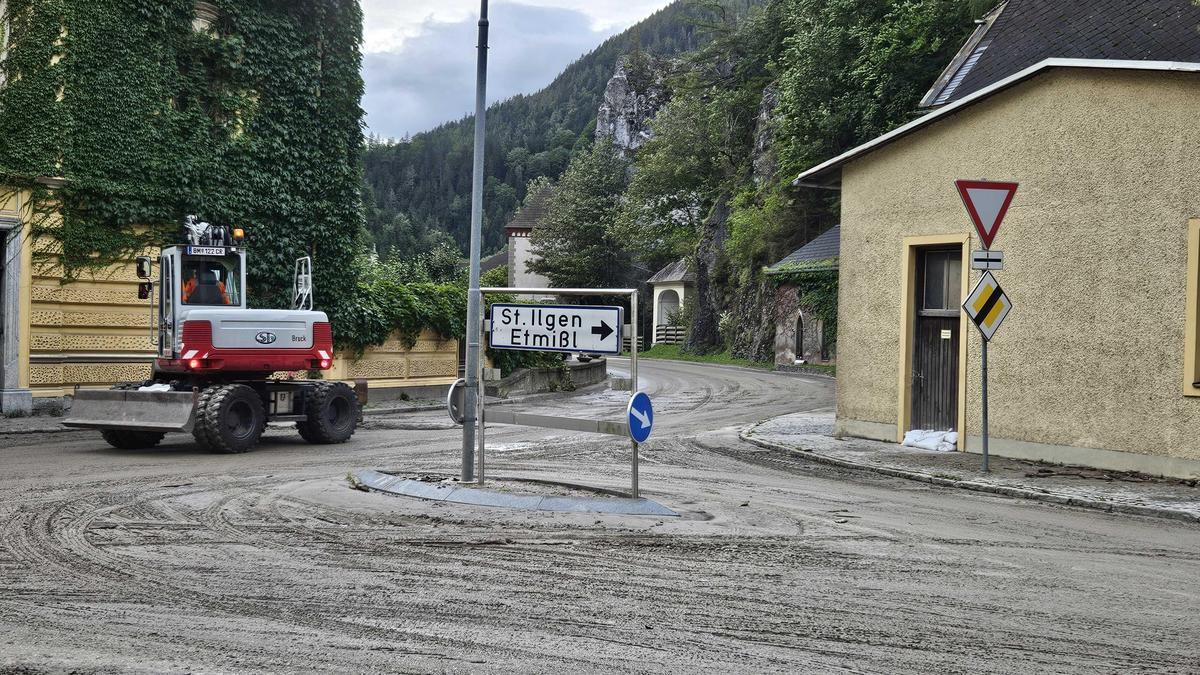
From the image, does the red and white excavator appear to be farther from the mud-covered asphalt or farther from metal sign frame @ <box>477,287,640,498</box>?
metal sign frame @ <box>477,287,640,498</box>

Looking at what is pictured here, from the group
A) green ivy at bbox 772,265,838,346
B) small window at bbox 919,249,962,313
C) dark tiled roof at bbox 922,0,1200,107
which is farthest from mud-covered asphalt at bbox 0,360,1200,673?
green ivy at bbox 772,265,838,346

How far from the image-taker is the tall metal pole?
1088 cm

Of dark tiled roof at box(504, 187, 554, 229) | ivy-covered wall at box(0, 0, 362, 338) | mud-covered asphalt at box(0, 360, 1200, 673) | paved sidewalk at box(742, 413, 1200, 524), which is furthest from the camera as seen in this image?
dark tiled roof at box(504, 187, 554, 229)

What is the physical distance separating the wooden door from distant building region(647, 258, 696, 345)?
56476mm

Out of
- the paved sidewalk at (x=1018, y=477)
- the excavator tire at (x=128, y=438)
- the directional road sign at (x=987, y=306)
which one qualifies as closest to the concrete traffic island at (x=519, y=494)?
the paved sidewalk at (x=1018, y=477)

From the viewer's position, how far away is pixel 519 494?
1029 cm

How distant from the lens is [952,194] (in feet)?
49.7

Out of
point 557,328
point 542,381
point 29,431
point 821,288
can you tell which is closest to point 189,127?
point 29,431

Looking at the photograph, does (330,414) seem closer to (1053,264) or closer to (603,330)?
(603,330)

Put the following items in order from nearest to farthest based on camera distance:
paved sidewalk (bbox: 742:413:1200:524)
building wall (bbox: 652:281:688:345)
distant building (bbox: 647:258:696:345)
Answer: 1. paved sidewalk (bbox: 742:413:1200:524)
2. distant building (bbox: 647:258:696:345)
3. building wall (bbox: 652:281:688:345)

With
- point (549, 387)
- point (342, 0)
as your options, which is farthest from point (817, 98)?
point (342, 0)

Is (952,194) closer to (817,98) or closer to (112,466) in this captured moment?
(112,466)

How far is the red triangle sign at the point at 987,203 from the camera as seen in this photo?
12.4m

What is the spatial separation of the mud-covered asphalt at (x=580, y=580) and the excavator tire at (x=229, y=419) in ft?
6.47
